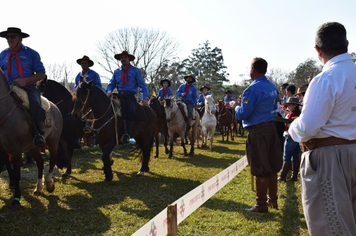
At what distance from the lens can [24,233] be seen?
4.15 m

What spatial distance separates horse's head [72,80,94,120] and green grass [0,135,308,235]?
5.50 feet

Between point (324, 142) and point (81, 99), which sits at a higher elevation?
point (81, 99)

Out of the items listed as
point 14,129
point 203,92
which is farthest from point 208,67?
point 14,129

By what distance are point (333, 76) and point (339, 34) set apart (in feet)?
1.23

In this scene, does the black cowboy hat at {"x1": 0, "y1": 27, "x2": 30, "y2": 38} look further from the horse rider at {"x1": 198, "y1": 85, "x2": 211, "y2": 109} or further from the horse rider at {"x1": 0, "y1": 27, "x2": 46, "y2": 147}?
the horse rider at {"x1": 198, "y1": 85, "x2": 211, "y2": 109}

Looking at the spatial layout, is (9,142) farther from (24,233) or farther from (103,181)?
(103,181)

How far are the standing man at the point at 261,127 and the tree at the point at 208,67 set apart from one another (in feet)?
172

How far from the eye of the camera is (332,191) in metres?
2.24

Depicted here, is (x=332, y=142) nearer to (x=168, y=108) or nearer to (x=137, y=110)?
(x=137, y=110)

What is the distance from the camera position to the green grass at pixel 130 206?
14.3ft

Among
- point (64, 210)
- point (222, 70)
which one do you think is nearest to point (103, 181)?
point (64, 210)

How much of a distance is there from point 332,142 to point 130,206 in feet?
12.9

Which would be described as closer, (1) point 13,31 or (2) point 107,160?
(1) point 13,31

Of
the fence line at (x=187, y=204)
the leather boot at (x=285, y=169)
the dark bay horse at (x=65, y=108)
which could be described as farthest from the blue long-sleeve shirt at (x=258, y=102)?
the dark bay horse at (x=65, y=108)
